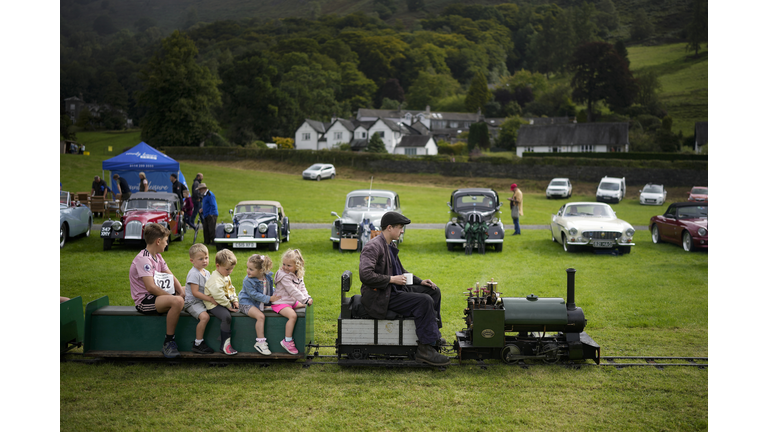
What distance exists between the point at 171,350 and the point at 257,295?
940 mm

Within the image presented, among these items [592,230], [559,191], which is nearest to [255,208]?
[592,230]

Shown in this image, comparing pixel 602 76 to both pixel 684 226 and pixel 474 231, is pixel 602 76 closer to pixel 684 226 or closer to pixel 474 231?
pixel 684 226

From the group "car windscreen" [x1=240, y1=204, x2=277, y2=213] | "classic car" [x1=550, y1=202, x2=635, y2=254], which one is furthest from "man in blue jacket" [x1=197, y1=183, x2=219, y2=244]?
"classic car" [x1=550, y1=202, x2=635, y2=254]

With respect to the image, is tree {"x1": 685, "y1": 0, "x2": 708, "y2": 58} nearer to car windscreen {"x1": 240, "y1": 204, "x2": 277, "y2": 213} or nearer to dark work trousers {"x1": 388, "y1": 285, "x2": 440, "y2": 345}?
car windscreen {"x1": 240, "y1": 204, "x2": 277, "y2": 213}

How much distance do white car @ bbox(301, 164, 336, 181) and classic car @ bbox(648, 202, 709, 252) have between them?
26337mm

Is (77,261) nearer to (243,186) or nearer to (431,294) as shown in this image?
(431,294)

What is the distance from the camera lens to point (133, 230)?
40.8 feet

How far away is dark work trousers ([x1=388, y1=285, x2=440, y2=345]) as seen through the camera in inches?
194

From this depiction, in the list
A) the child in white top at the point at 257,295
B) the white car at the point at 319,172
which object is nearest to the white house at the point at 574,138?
the white car at the point at 319,172

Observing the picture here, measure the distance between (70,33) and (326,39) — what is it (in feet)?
276

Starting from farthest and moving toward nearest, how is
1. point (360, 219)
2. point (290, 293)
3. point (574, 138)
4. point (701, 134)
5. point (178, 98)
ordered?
point (574, 138)
point (701, 134)
point (178, 98)
point (360, 219)
point (290, 293)

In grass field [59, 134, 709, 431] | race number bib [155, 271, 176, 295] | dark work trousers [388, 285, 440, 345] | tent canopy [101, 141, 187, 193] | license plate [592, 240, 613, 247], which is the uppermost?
tent canopy [101, 141, 187, 193]

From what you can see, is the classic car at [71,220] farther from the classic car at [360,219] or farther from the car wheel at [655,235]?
the car wheel at [655,235]

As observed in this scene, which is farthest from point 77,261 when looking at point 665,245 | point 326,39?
point 326,39
